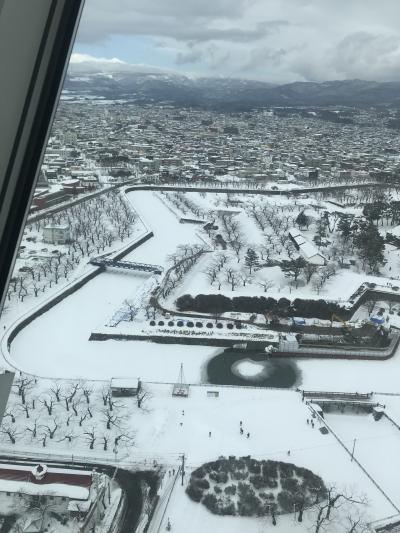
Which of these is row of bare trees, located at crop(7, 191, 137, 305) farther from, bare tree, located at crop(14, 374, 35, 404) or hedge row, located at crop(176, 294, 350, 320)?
hedge row, located at crop(176, 294, 350, 320)

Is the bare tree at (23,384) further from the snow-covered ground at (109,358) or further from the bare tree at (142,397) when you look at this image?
the bare tree at (142,397)

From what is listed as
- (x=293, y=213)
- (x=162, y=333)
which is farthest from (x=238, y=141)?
(x=162, y=333)

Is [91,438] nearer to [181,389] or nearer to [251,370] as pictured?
[181,389]

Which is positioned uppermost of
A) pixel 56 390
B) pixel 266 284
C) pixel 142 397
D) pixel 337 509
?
pixel 266 284

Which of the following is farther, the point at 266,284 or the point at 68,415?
the point at 266,284

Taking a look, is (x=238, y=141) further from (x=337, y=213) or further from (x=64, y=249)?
(x=64, y=249)

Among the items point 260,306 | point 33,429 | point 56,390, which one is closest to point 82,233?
point 260,306
